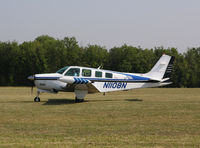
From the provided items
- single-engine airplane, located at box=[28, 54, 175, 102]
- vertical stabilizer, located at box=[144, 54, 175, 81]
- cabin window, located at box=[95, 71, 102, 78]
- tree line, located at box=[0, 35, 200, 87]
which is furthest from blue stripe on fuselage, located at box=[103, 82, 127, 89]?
tree line, located at box=[0, 35, 200, 87]

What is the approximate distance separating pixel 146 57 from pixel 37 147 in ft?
205

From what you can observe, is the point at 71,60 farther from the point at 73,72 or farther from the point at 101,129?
the point at 101,129

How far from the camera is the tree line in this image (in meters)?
61.6

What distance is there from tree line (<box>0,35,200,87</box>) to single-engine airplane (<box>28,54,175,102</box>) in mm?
45813

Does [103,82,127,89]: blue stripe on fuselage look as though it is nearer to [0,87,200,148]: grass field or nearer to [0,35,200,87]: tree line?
[0,87,200,148]: grass field

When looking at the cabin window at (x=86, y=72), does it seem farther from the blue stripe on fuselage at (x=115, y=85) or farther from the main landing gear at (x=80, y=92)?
the blue stripe on fuselage at (x=115, y=85)

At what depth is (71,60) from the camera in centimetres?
6306

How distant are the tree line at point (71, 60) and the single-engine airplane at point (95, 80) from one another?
1804 inches

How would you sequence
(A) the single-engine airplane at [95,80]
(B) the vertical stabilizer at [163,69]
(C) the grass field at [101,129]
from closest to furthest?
(C) the grass field at [101,129]
(A) the single-engine airplane at [95,80]
(B) the vertical stabilizer at [163,69]

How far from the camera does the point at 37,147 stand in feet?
19.6

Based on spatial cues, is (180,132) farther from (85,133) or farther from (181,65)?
(181,65)

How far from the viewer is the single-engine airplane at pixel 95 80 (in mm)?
15633

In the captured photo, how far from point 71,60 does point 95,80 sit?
156ft

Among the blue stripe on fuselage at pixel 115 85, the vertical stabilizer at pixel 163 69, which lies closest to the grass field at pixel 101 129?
the blue stripe on fuselage at pixel 115 85
